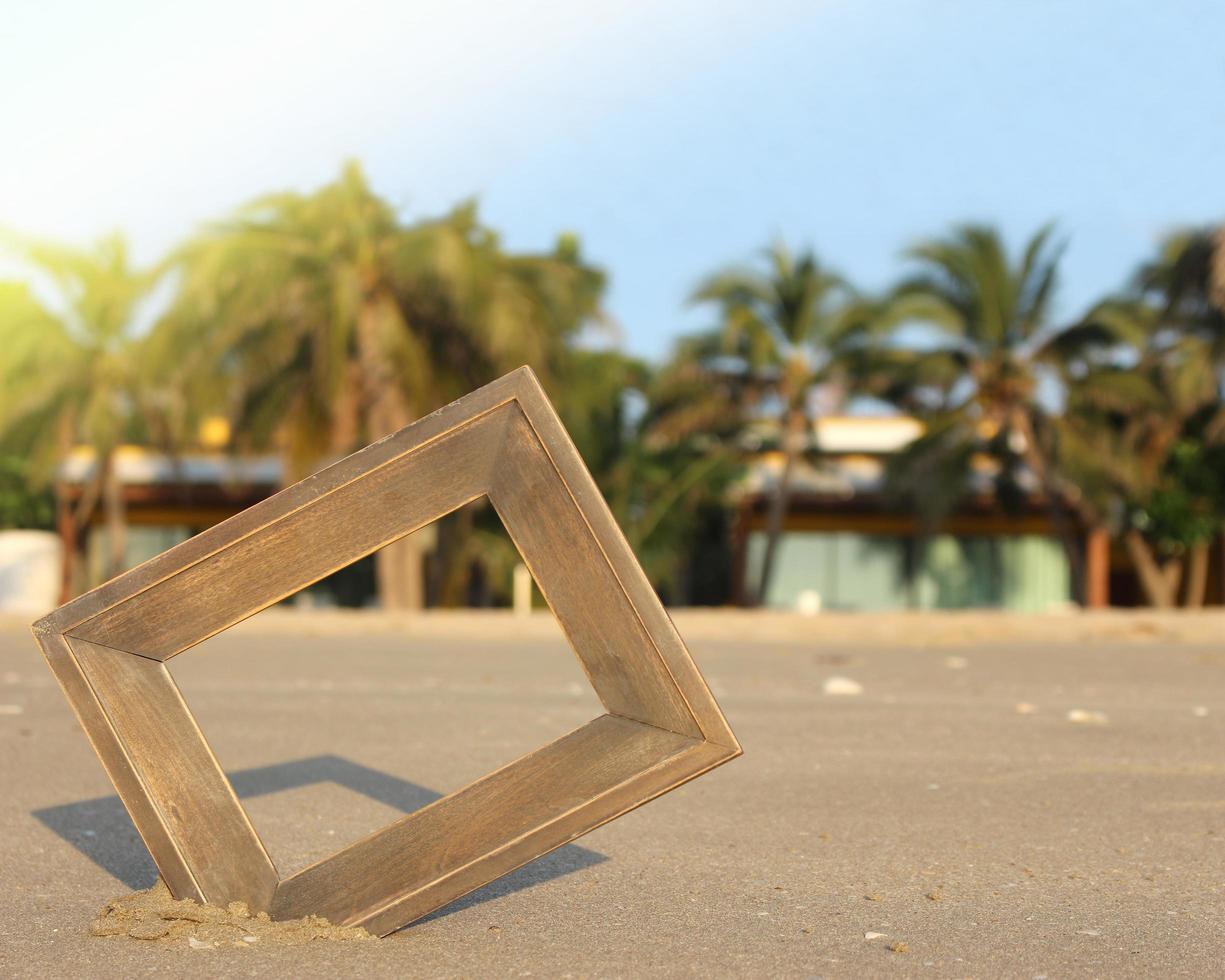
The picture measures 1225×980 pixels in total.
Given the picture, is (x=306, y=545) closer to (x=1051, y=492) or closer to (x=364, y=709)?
(x=364, y=709)

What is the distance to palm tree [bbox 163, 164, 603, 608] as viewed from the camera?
2014cm

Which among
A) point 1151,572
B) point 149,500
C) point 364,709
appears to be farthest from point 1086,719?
point 149,500

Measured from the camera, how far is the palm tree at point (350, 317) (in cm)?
2014

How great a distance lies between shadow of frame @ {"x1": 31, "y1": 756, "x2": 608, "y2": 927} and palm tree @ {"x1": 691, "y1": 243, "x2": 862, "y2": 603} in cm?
1898

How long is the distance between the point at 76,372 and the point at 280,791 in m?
21.1

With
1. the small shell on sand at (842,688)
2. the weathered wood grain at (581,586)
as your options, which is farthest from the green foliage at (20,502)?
the weathered wood grain at (581,586)

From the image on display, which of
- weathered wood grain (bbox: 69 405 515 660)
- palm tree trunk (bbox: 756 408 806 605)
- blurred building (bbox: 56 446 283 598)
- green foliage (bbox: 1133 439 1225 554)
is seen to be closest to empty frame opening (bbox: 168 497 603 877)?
weathered wood grain (bbox: 69 405 515 660)

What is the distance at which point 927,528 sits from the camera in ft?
79.2

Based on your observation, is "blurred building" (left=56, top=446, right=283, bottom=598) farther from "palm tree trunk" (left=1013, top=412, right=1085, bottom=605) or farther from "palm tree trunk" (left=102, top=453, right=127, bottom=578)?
"palm tree trunk" (left=1013, top=412, right=1085, bottom=605)

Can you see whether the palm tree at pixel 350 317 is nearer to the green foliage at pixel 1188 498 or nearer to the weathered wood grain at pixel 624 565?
the green foliage at pixel 1188 498

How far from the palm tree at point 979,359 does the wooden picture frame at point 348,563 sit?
20917 mm

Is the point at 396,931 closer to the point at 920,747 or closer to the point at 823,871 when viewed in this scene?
the point at 823,871

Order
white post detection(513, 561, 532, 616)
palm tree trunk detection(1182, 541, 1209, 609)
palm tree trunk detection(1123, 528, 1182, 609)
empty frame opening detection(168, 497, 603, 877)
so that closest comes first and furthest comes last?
empty frame opening detection(168, 497, 603, 877), white post detection(513, 561, 532, 616), palm tree trunk detection(1123, 528, 1182, 609), palm tree trunk detection(1182, 541, 1209, 609)

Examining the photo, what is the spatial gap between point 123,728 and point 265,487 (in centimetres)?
2387
